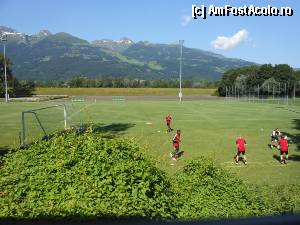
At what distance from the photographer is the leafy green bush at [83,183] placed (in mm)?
8633

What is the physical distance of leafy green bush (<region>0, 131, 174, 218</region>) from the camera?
863 cm

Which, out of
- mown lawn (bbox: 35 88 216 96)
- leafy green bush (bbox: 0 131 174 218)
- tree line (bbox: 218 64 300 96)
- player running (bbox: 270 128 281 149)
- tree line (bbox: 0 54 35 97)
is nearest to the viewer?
leafy green bush (bbox: 0 131 174 218)

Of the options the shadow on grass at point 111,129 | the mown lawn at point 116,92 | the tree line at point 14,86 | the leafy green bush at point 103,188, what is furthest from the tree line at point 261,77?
the leafy green bush at point 103,188

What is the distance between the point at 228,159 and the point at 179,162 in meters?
2.87

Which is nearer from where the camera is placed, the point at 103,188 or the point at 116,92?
the point at 103,188

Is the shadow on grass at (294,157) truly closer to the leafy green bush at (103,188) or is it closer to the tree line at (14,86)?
the leafy green bush at (103,188)

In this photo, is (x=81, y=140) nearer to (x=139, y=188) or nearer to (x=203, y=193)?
(x=139, y=188)

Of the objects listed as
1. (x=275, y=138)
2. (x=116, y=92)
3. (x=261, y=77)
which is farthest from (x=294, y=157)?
(x=116, y=92)

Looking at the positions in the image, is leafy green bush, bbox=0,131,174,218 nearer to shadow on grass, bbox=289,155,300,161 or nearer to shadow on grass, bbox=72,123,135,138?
shadow on grass, bbox=289,155,300,161

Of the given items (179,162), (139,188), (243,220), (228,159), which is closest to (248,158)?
(228,159)

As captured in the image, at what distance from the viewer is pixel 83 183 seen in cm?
915

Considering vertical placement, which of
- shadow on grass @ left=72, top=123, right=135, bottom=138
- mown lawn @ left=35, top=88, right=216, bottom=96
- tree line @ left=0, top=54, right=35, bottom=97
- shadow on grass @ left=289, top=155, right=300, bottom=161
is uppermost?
tree line @ left=0, top=54, right=35, bottom=97

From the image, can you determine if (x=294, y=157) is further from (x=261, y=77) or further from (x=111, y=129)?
(x=261, y=77)

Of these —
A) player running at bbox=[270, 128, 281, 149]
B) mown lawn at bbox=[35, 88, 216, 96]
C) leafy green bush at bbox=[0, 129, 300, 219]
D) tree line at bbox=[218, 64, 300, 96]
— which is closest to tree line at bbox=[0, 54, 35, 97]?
mown lawn at bbox=[35, 88, 216, 96]
